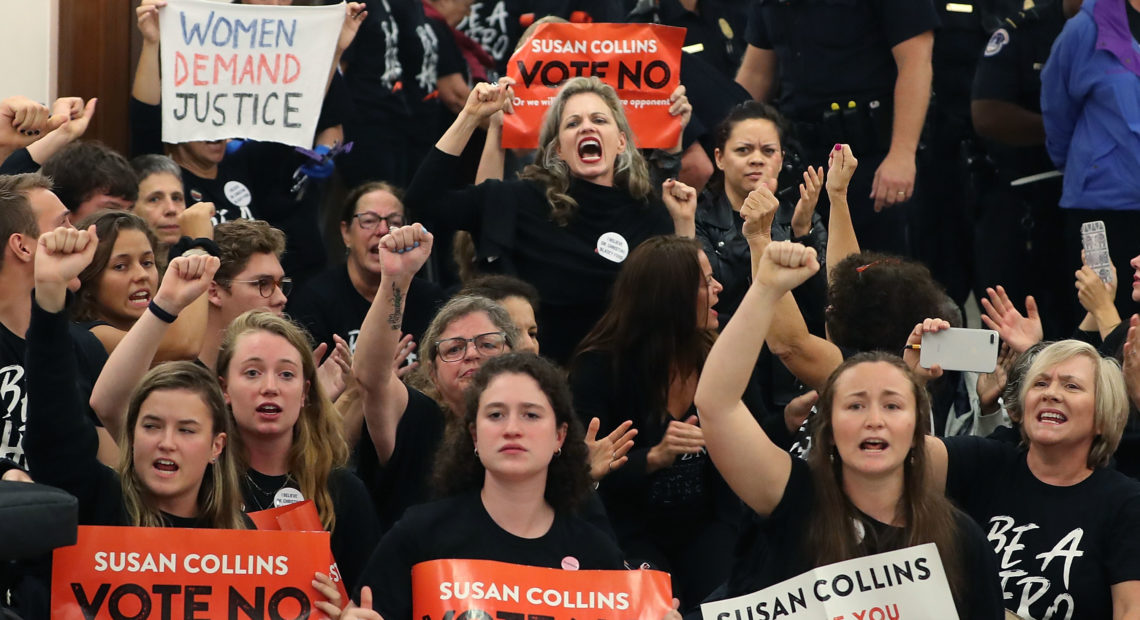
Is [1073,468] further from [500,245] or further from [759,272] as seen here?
[500,245]

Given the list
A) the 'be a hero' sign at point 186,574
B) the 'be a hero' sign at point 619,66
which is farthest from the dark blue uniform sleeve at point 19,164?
the 'be a hero' sign at point 186,574

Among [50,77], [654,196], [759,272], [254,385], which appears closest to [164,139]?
[50,77]

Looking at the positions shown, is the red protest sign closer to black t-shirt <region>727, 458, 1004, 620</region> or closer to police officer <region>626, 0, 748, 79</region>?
black t-shirt <region>727, 458, 1004, 620</region>

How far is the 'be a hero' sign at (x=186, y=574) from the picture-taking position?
4211 millimetres

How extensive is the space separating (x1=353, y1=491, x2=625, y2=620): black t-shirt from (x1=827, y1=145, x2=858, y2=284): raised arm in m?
2.06

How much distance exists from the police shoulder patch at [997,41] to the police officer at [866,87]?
0.49 m

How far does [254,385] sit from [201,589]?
70 cm

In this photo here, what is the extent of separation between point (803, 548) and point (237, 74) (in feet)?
12.2

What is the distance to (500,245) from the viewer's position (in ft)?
21.3

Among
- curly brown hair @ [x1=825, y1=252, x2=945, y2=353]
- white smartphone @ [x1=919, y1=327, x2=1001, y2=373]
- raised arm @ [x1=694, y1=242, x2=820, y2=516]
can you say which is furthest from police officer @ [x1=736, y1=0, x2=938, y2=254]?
raised arm @ [x1=694, y1=242, x2=820, y2=516]

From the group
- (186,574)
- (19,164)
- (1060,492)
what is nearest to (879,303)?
(1060,492)

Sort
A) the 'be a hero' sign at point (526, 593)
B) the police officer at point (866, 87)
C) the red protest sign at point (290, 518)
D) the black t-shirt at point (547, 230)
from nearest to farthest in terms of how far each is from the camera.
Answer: the 'be a hero' sign at point (526, 593)
the red protest sign at point (290, 518)
the black t-shirt at point (547, 230)
the police officer at point (866, 87)

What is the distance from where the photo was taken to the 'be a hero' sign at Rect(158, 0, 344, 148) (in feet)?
23.0

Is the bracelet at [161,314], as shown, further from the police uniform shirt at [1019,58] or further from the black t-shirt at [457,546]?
the police uniform shirt at [1019,58]
